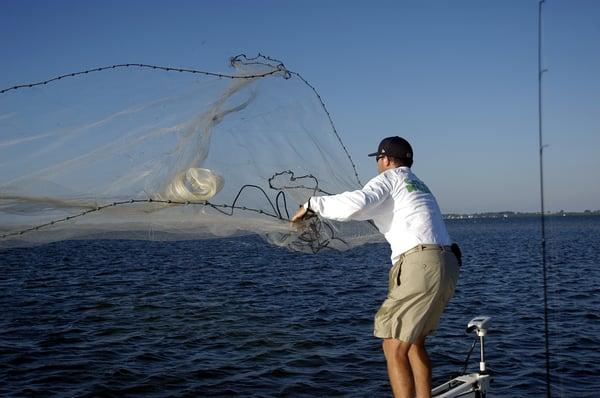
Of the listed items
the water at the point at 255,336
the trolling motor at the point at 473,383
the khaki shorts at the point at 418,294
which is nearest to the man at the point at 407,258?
the khaki shorts at the point at 418,294

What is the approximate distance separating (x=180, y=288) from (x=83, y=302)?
147 inches

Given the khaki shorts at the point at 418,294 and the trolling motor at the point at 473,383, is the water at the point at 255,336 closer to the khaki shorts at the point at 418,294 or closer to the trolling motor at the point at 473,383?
the trolling motor at the point at 473,383

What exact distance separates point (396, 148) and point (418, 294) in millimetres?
1197

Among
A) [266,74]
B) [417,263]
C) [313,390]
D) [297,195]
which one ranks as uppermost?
[266,74]

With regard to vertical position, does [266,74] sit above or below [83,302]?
above

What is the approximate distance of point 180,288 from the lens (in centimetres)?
2009

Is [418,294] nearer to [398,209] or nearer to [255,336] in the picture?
[398,209]

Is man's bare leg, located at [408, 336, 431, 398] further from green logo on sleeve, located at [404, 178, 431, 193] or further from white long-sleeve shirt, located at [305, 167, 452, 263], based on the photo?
green logo on sleeve, located at [404, 178, 431, 193]

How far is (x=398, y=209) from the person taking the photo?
496cm

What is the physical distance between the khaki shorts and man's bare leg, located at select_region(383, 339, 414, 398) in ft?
0.29

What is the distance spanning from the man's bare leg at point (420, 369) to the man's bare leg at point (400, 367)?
3.7 inches

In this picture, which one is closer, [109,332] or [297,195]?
[297,195]

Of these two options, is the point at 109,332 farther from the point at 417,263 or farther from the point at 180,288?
the point at 417,263

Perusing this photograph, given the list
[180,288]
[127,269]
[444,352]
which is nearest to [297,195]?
[444,352]
